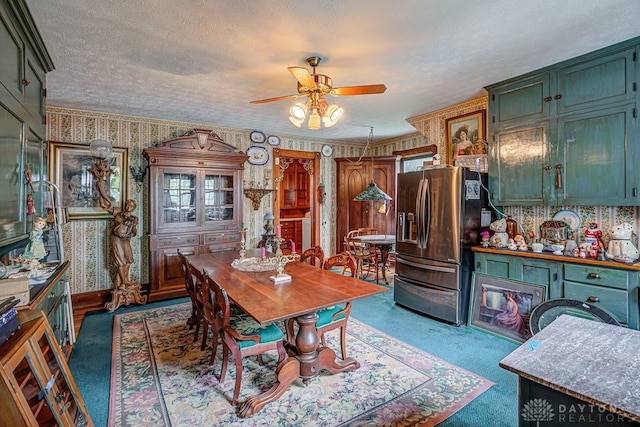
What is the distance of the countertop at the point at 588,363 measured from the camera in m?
0.93

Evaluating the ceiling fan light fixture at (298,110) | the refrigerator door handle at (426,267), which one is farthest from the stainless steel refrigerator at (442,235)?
the ceiling fan light fixture at (298,110)

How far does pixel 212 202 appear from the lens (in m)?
4.77

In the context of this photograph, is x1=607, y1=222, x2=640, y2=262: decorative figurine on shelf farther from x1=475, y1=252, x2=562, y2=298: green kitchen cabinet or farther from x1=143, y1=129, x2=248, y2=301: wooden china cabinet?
x1=143, y1=129, x2=248, y2=301: wooden china cabinet

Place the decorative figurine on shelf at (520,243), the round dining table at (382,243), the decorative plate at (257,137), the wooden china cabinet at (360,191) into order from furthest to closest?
the wooden china cabinet at (360,191) → the decorative plate at (257,137) → the round dining table at (382,243) → the decorative figurine on shelf at (520,243)

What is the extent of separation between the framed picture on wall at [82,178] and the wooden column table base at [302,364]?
3430mm

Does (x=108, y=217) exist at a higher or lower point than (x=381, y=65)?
lower

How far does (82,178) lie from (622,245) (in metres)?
5.84

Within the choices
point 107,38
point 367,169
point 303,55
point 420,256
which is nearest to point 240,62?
point 303,55

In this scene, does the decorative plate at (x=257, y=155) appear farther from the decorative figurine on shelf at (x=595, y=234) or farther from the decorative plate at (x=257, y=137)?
the decorative figurine on shelf at (x=595, y=234)

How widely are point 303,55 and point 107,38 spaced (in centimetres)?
145

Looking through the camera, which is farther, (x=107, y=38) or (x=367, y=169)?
(x=367, y=169)

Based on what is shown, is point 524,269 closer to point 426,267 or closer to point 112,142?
point 426,267

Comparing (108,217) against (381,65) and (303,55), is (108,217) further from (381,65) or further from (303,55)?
(381,65)

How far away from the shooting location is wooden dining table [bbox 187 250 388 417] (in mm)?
1915
